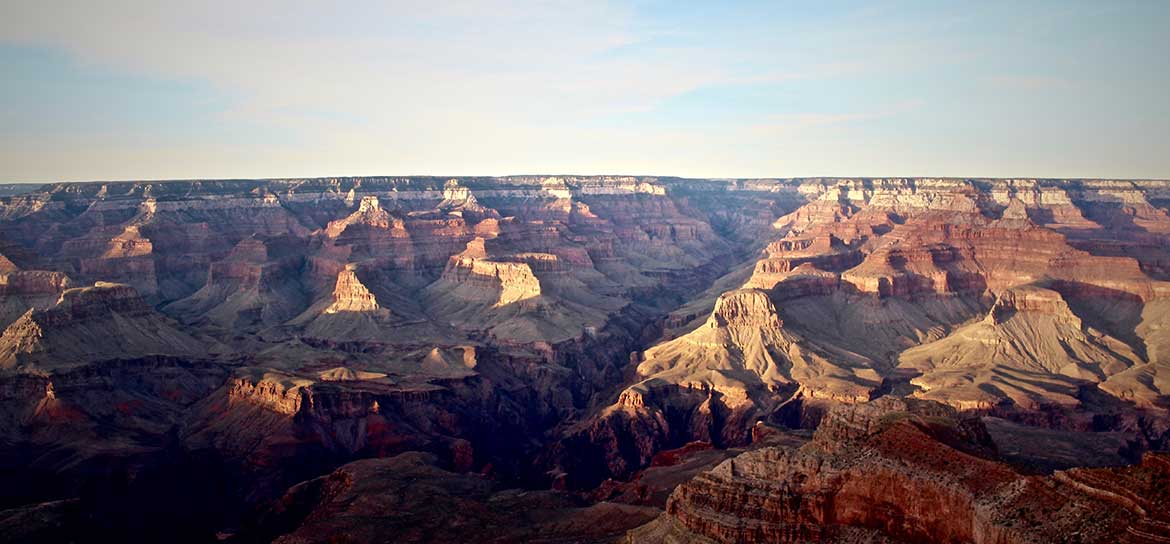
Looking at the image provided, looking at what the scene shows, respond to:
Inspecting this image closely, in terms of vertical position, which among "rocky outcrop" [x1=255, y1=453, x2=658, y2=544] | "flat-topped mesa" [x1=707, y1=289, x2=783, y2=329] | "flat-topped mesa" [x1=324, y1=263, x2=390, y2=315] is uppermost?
"flat-topped mesa" [x1=707, y1=289, x2=783, y2=329]

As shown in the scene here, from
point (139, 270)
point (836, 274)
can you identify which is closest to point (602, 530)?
point (836, 274)

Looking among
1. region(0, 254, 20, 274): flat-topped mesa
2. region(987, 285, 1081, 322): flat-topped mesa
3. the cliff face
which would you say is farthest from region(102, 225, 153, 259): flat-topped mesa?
the cliff face

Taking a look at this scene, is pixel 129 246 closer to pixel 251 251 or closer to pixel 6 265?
pixel 251 251

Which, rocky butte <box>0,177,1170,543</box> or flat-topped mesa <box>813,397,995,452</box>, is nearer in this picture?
rocky butte <box>0,177,1170,543</box>

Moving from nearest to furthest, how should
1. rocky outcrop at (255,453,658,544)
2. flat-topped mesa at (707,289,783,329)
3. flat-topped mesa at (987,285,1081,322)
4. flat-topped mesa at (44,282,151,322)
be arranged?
rocky outcrop at (255,453,658,544) → flat-topped mesa at (44,282,151,322) → flat-topped mesa at (987,285,1081,322) → flat-topped mesa at (707,289,783,329)

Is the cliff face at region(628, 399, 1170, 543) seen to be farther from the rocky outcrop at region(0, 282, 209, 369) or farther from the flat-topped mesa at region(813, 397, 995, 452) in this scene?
the rocky outcrop at region(0, 282, 209, 369)

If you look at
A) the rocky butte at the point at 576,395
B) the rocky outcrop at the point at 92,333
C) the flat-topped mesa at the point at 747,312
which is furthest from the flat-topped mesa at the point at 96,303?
the flat-topped mesa at the point at 747,312

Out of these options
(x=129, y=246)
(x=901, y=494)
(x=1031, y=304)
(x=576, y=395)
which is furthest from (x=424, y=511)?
(x=129, y=246)
